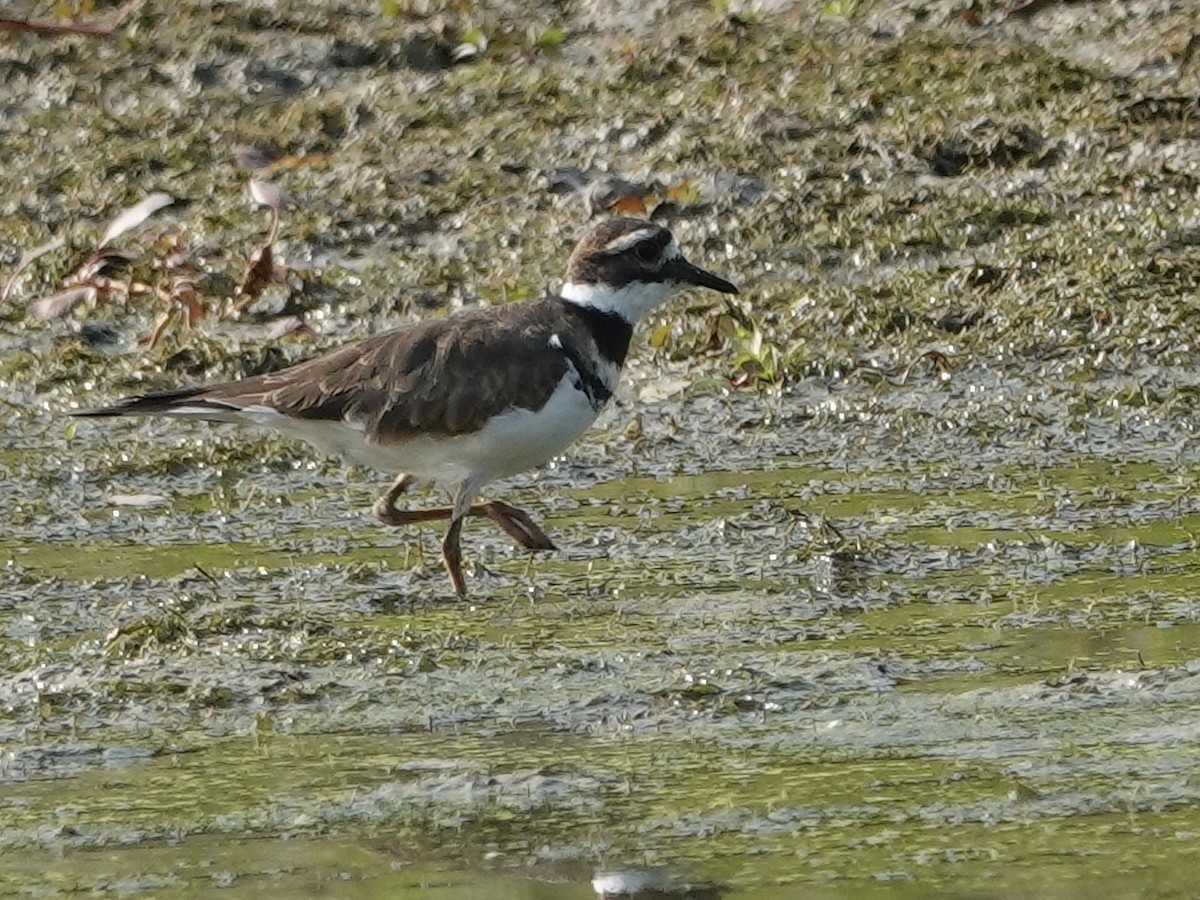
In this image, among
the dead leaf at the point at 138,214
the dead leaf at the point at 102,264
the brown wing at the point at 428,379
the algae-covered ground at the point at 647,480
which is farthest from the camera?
the dead leaf at the point at 102,264

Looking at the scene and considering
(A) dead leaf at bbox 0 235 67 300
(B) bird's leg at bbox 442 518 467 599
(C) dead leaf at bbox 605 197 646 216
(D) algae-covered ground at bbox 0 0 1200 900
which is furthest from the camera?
(C) dead leaf at bbox 605 197 646 216

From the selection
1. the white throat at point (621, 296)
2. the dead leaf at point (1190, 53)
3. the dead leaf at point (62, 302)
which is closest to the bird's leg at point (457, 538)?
the white throat at point (621, 296)

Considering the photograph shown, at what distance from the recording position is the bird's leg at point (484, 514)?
8.66m

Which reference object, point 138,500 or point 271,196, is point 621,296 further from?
point 271,196

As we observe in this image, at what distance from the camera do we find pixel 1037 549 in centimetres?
835

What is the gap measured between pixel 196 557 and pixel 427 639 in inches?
58.7

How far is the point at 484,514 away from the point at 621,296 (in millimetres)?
1034

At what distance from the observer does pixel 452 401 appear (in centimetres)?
855

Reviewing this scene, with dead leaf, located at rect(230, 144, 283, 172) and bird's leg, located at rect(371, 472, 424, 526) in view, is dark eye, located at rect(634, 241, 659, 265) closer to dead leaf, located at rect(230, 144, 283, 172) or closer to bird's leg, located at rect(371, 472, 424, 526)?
bird's leg, located at rect(371, 472, 424, 526)

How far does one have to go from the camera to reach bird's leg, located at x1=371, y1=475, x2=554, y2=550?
28.4 feet

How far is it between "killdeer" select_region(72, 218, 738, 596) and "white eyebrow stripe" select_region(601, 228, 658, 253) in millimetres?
292

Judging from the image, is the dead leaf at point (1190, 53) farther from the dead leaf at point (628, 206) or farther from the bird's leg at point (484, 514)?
the bird's leg at point (484, 514)

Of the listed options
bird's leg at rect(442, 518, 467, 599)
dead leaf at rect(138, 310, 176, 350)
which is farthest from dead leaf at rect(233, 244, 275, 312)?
bird's leg at rect(442, 518, 467, 599)

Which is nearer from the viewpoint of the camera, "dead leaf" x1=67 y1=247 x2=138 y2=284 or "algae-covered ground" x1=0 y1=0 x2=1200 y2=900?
"algae-covered ground" x1=0 y1=0 x2=1200 y2=900
